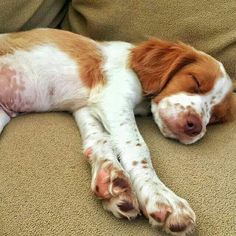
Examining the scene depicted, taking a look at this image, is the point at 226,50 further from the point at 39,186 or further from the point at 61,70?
the point at 39,186

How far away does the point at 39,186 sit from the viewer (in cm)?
113

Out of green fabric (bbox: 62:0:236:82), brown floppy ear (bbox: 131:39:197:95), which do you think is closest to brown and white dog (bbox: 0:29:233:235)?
brown floppy ear (bbox: 131:39:197:95)

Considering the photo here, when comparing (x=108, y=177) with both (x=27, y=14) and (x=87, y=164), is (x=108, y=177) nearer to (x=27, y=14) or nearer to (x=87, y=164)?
(x=87, y=164)

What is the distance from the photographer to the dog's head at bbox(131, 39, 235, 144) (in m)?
1.46

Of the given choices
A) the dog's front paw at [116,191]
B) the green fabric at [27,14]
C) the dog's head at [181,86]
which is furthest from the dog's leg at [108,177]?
the green fabric at [27,14]

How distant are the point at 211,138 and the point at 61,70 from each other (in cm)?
62

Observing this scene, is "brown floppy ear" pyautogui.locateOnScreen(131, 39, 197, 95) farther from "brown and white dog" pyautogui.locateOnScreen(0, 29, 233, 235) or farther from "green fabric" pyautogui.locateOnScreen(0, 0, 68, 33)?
"green fabric" pyautogui.locateOnScreen(0, 0, 68, 33)

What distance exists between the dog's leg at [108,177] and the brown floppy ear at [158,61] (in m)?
0.29

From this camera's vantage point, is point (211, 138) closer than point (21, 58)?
Yes

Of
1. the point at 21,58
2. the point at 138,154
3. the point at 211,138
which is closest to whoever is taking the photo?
the point at 138,154

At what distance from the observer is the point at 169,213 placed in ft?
3.38

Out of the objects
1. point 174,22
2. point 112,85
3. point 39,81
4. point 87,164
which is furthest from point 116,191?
point 174,22

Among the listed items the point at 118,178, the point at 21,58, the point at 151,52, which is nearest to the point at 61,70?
the point at 21,58

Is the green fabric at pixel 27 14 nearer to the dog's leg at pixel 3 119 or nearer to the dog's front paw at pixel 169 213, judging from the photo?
the dog's leg at pixel 3 119
